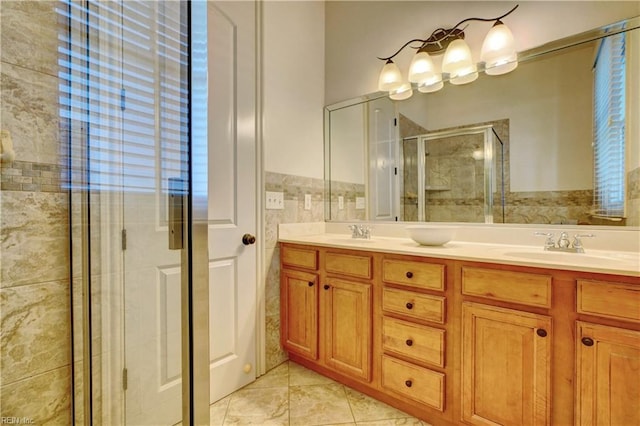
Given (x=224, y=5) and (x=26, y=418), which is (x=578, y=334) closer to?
(x=26, y=418)

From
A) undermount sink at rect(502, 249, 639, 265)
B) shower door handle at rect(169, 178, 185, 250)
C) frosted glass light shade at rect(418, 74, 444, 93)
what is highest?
frosted glass light shade at rect(418, 74, 444, 93)

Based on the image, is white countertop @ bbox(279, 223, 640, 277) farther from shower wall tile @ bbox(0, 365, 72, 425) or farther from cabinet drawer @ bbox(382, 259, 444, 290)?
shower wall tile @ bbox(0, 365, 72, 425)

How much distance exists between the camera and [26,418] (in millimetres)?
1018

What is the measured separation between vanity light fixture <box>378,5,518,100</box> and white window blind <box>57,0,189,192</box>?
1.55 m

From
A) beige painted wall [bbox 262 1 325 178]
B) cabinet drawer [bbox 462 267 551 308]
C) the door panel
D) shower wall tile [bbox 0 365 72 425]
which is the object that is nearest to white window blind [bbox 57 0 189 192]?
the door panel

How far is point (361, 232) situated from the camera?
208cm

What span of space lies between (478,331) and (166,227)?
1252mm

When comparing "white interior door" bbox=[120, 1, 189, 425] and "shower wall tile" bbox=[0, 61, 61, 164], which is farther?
"shower wall tile" bbox=[0, 61, 61, 164]

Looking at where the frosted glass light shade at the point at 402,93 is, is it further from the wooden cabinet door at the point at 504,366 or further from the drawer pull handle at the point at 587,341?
the drawer pull handle at the point at 587,341

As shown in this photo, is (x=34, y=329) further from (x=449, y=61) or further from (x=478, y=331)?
(x=449, y=61)

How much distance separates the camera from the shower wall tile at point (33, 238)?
0.98m

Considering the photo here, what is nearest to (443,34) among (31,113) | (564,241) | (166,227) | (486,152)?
(486,152)

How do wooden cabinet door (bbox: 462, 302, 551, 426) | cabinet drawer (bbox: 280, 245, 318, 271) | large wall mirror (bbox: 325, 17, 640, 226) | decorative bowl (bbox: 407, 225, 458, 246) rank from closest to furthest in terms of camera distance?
1. wooden cabinet door (bbox: 462, 302, 551, 426)
2. large wall mirror (bbox: 325, 17, 640, 226)
3. decorative bowl (bbox: 407, 225, 458, 246)
4. cabinet drawer (bbox: 280, 245, 318, 271)

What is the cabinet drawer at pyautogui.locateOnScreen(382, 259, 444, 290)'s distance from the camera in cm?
133
